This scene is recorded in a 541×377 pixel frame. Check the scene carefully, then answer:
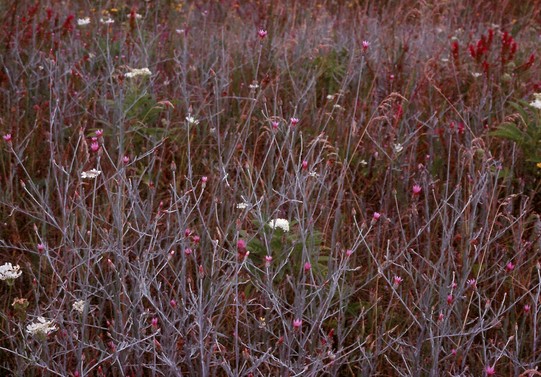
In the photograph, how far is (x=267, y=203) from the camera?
218 cm

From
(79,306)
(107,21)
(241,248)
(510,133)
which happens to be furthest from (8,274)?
(107,21)

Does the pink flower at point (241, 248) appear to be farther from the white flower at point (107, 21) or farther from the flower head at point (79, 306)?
the white flower at point (107, 21)

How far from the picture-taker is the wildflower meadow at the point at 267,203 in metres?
1.91

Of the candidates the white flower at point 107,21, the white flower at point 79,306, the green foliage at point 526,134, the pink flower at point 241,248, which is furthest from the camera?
the white flower at point 107,21

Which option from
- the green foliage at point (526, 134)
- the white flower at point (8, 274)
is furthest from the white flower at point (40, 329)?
the green foliage at point (526, 134)

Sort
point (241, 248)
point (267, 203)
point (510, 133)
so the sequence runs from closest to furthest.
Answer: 1. point (241, 248)
2. point (267, 203)
3. point (510, 133)

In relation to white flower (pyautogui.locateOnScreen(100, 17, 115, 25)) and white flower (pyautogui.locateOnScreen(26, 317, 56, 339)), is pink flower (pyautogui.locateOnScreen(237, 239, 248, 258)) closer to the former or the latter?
white flower (pyautogui.locateOnScreen(26, 317, 56, 339))

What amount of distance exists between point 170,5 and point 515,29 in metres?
2.43

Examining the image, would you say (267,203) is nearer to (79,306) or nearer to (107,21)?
(79,306)

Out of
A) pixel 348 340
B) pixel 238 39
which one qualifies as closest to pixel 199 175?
→ pixel 348 340

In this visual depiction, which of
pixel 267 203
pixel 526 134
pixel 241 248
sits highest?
pixel 241 248

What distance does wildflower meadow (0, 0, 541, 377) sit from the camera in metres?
1.91

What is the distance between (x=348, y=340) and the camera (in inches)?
84.8

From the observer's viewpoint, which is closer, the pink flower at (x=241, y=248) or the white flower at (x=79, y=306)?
the pink flower at (x=241, y=248)
